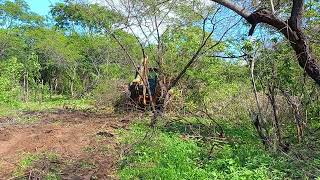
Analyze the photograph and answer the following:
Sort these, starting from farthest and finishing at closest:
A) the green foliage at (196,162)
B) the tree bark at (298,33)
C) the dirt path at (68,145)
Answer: the tree bark at (298,33) → the dirt path at (68,145) → the green foliage at (196,162)

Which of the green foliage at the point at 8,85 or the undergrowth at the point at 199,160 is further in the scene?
the green foliage at the point at 8,85

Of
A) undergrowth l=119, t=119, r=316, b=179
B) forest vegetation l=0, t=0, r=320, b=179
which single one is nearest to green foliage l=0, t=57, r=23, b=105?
forest vegetation l=0, t=0, r=320, b=179

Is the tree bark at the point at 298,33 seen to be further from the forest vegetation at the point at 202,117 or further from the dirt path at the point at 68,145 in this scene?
the dirt path at the point at 68,145

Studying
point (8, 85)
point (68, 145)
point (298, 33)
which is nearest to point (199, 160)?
point (68, 145)

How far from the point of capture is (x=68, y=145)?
926 cm

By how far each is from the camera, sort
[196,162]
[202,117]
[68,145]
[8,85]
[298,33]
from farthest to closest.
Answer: [8,85]
[202,117]
[68,145]
[298,33]
[196,162]

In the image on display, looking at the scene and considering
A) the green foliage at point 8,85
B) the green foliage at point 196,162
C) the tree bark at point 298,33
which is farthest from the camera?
the green foliage at point 8,85

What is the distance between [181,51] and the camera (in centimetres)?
1584

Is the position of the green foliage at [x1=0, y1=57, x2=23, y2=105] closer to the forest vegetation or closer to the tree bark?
the forest vegetation

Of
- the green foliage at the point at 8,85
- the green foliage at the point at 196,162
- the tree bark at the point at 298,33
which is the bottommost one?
the green foliage at the point at 196,162

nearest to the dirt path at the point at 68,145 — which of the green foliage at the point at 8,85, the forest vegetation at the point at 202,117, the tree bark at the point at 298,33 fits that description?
the forest vegetation at the point at 202,117

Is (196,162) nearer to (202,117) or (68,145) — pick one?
(68,145)

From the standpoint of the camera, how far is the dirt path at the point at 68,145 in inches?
291

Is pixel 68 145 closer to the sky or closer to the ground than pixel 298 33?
Result: closer to the ground
